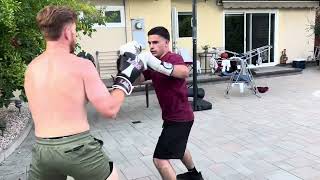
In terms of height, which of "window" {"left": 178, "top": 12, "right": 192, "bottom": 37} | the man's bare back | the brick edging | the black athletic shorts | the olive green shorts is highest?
→ "window" {"left": 178, "top": 12, "right": 192, "bottom": 37}

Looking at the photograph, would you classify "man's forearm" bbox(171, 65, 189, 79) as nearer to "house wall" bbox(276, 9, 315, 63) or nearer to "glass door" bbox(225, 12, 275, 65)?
"glass door" bbox(225, 12, 275, 65)

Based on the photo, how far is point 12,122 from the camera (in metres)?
6.39

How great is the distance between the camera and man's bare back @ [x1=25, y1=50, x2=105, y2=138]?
6.61 ft

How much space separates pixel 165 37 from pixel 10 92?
117 inches

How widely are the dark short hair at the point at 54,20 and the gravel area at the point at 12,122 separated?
11.3 ft

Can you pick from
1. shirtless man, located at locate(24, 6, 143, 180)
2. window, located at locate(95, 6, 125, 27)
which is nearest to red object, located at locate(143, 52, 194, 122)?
shirtless man, located at locate(24, 6, 143, 180)

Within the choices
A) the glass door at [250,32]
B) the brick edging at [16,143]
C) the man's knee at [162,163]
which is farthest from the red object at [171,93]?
the glass door at [250,32]

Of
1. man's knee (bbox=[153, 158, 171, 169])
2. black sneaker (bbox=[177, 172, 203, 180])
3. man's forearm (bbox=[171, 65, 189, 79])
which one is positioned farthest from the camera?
black sneaker (bbox=[177, 172, 203, 180])

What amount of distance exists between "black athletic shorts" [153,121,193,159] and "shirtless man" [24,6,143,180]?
48.8 inches

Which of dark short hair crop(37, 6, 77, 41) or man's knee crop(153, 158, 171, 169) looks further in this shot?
man's knee crop(153, 158, 171, 169)

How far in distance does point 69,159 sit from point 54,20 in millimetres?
732

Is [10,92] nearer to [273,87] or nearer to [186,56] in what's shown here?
[186,56]

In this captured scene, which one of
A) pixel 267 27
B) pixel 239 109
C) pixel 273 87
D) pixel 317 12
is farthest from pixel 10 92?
pixel 317 12

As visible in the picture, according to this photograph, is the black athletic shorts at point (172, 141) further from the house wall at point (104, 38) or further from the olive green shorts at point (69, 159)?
the house wall at point (104, 38)
